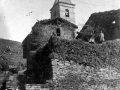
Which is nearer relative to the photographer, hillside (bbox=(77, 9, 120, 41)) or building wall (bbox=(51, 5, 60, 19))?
hillside (bbox=(77, 9, 120, 41))

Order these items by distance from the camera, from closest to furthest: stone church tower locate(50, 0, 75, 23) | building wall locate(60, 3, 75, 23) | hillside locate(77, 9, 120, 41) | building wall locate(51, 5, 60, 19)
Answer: hillside locate(77, 9, 120, 41)
building wall locate(60, 3, 75, 23)
stone church tower locate(50, 0, 75, 23)
building wall locate(51, 5, 60, 19)

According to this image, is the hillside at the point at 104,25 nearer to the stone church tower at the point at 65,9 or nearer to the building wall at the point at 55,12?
the stone church tower at the point at 65,9

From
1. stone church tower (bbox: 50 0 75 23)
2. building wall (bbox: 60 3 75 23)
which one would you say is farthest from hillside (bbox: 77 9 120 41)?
stone church tower (bbox: 50 0 75 23)

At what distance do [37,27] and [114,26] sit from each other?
10.00 meters

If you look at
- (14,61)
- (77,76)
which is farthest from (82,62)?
(14,61)

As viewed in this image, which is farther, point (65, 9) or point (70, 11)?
point (70, 11)

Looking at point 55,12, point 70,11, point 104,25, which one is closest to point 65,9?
point 70,11

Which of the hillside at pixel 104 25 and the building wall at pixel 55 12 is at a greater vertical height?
the building wall at pixel 55 12

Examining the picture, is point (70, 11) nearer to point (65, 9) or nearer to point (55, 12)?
point (65, 9)

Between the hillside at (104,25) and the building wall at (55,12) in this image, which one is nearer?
the hillside at (104,25)

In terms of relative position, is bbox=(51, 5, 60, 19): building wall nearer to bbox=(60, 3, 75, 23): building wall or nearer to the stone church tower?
the stone church tower

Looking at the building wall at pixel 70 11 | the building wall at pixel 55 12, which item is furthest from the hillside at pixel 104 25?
the building wall at pixel 55 12

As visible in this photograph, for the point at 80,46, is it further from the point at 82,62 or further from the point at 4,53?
the point at 4,53

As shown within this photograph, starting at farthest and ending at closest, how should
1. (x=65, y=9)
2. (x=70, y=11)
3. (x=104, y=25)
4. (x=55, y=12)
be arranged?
(x=55, y=12), (x=70, y=11), (x=65, y=9), (x=104, y=25)
